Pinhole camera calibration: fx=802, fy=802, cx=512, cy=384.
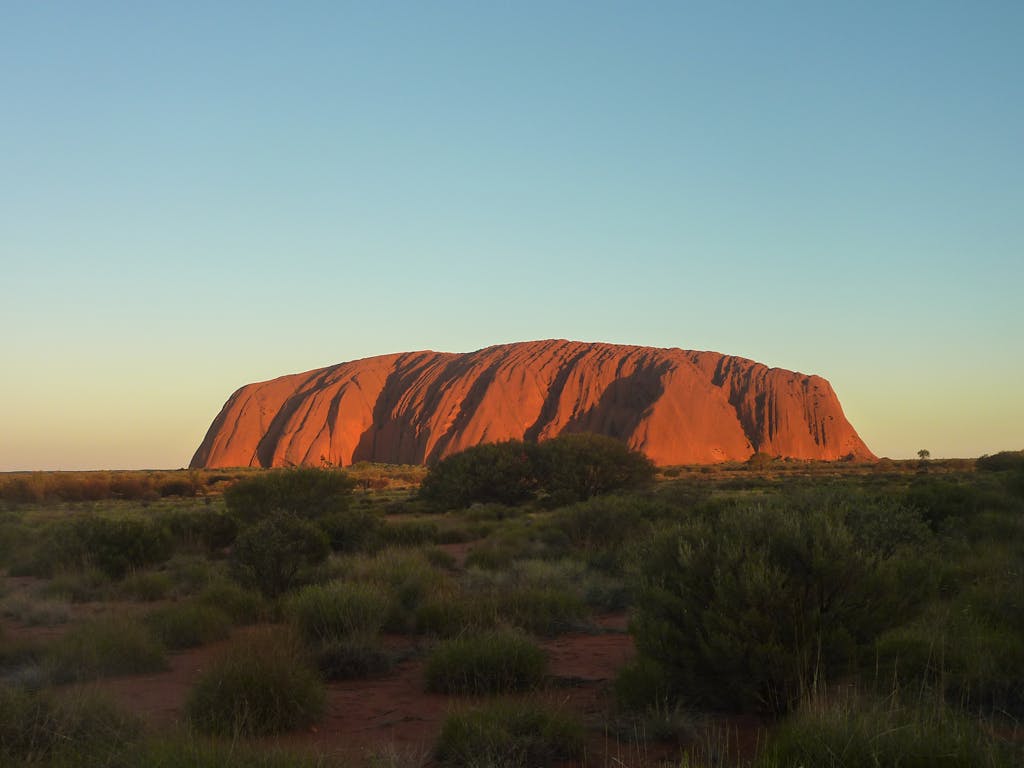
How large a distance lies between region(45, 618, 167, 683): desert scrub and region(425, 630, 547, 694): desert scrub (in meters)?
2.81

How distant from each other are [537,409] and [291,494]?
48.3 meters

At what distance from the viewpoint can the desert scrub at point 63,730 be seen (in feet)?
13.6

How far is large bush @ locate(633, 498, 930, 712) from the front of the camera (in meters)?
5.26

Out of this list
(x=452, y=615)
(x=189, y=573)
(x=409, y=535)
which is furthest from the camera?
(x=409, y=535)

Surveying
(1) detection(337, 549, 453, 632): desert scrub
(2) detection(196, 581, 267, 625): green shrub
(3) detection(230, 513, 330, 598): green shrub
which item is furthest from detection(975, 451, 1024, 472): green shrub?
(2) detection(196, 581, 267, 625): green shrub

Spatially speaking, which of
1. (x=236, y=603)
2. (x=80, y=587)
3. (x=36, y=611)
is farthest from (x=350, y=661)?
(x=80, y=587)

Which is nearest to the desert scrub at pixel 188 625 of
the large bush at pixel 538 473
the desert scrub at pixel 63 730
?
the desert scrub at pixel 63 730

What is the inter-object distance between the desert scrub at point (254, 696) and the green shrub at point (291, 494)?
1336 centimetres

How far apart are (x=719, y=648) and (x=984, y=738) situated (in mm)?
1641

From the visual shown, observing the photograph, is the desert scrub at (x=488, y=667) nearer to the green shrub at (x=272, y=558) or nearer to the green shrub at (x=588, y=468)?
the green shrub at (x=272, y=558)

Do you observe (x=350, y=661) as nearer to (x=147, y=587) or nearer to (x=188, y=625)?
(x=188, y=625)

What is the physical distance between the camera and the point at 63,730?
4.50m

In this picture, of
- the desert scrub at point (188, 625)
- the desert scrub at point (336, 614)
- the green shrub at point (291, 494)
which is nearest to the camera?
the desert scrub at point (336, 614)

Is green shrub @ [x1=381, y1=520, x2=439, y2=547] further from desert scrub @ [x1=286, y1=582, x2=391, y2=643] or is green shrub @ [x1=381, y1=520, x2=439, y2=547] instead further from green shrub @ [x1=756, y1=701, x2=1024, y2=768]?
green shrub @ [x1=756, y1=701, x2=1024, y2=768]
